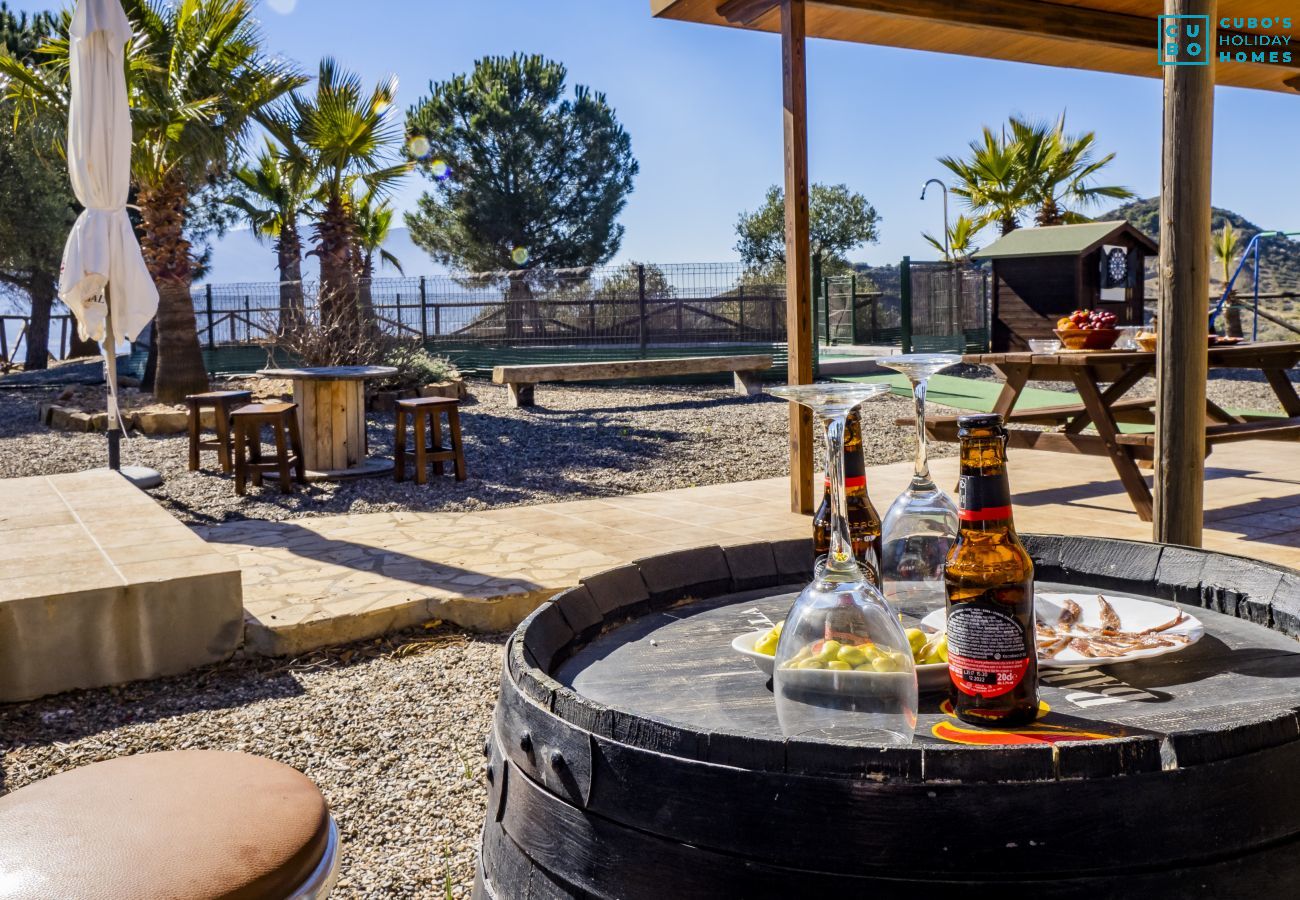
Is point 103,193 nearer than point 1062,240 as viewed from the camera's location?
Yes

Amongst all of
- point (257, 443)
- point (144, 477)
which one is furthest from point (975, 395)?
point (144, 477)

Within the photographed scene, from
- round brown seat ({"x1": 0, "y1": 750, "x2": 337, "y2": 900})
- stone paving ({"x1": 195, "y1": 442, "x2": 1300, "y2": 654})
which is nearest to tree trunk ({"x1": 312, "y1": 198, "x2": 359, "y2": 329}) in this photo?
stone paving ({"x1": 195, "y1": 442, "x2": 1300, "y2": 654})

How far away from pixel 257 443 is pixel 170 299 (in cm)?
537

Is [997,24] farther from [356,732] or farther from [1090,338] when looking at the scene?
[356,732]

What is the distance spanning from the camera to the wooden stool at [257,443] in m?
7.03

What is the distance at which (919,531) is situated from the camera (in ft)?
5.22

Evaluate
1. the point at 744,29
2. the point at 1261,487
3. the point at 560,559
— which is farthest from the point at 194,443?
the point at 1261,487

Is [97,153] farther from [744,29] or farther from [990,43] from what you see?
[990,43]

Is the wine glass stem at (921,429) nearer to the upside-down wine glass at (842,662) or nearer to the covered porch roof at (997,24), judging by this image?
the upside-down wine glass at (842,662)

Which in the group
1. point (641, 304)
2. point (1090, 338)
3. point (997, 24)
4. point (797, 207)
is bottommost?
point (1090, 338)

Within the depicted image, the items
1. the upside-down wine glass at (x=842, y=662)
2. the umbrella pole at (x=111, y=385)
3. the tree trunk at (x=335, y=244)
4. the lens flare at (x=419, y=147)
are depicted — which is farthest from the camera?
the lens flare at (x=419, y=147)

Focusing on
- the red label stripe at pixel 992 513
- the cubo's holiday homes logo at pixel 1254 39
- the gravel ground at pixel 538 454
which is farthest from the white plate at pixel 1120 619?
the gravel ground at pixel 538 454

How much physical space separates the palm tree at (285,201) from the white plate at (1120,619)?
12124 millimetres

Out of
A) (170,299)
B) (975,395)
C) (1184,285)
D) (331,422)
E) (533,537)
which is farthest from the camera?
(975,395)
